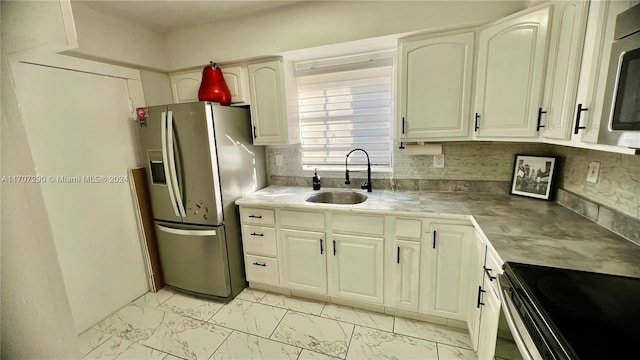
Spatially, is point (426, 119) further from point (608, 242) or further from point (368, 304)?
point (368, 304)

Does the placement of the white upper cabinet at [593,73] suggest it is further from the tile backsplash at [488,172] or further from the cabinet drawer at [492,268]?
the cabinet drawer at [492,268]

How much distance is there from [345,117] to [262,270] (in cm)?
165

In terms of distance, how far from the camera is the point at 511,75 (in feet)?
5.44

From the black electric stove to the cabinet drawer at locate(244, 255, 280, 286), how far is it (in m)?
1.77

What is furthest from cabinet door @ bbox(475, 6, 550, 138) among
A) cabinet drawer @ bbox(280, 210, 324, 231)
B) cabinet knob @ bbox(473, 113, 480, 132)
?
cabinet drawer @ bbox(280, 210, 324, 231)

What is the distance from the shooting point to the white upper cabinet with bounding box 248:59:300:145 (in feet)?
7.63

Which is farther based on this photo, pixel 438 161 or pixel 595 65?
pixel 438 161

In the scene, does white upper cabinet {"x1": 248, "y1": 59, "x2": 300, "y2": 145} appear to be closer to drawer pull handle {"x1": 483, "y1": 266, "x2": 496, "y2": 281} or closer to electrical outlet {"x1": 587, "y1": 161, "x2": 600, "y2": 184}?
drawer pull handle {"x1": 483, "y1": 266, "x2": 496, "y2": 281}

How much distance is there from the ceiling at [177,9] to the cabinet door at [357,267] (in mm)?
1958

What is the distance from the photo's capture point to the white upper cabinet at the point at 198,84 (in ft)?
7.93

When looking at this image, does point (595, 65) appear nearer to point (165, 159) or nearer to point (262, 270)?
point (262, 270)

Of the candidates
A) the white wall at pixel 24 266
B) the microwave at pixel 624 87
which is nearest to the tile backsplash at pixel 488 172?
the microwave at pixel 624 87

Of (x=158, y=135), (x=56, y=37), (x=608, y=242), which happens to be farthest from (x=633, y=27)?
(x=158, y=135)

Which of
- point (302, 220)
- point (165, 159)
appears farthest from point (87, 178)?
point (302, 220)
